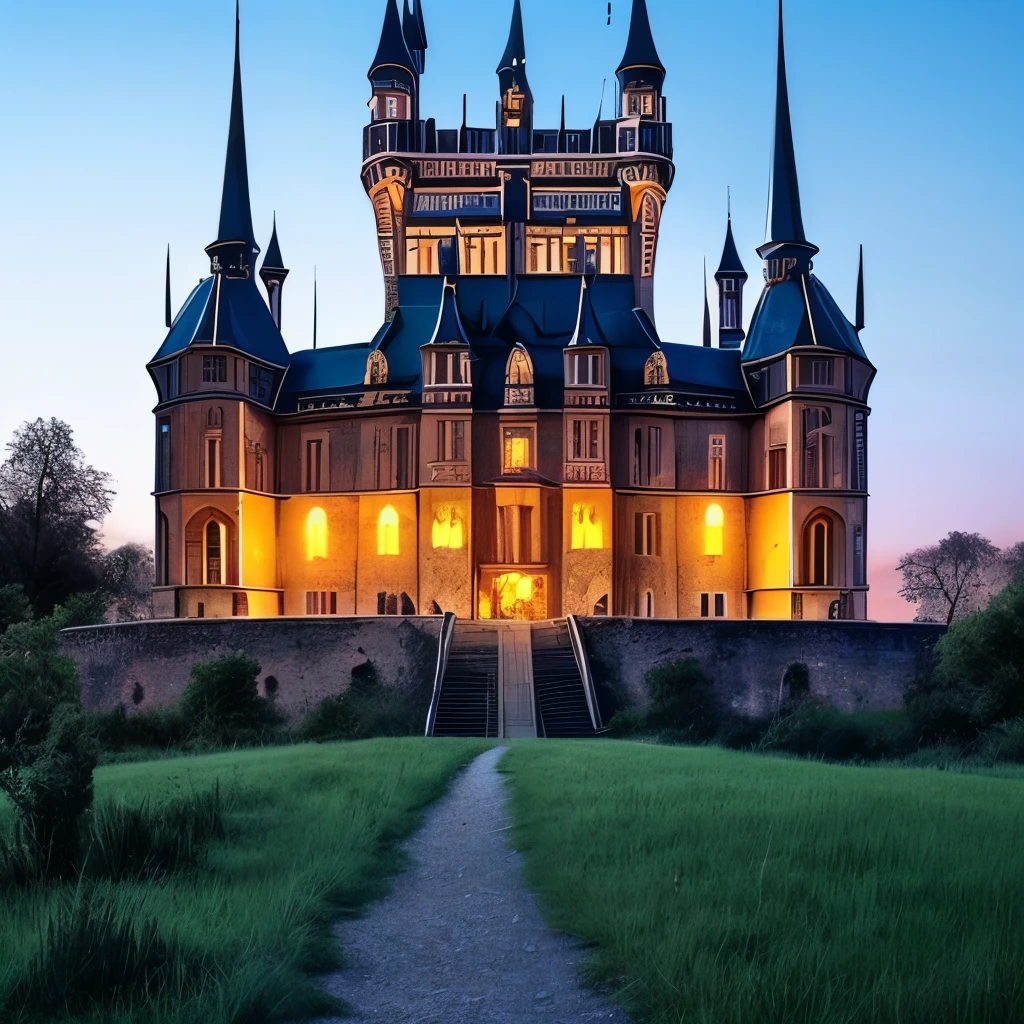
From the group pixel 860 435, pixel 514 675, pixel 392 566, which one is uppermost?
pixel 860 435

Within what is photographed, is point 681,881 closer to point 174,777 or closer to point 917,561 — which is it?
point 174,777

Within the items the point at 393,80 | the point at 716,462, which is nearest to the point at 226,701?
the point at 716,462

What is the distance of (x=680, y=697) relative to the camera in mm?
38625

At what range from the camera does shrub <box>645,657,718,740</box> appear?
37625mm

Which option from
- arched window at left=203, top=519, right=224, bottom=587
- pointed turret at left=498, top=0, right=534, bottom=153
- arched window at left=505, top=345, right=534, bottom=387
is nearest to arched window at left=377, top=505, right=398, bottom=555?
arched window at left=203, top=519, right=224, bottom=587

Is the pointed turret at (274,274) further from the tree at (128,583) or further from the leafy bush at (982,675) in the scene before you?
the leafy bush at (982,675)

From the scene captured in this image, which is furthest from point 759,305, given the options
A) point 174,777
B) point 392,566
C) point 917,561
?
point 174,777

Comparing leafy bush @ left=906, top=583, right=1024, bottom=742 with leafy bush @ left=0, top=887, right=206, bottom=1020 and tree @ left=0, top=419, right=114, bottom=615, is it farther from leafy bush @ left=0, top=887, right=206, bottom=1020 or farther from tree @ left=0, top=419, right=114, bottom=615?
tree @ left=0, top=419, right=114, bottom=615

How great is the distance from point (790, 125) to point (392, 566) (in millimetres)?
25953

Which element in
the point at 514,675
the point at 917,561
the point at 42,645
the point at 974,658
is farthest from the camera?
the point at 917,561

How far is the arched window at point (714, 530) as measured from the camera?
173 ft

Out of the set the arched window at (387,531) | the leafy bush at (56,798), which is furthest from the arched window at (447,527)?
the leafy bush at (56,798)

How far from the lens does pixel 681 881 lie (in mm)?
11125

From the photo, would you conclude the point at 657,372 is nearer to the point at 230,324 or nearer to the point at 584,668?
the point at 584,668
